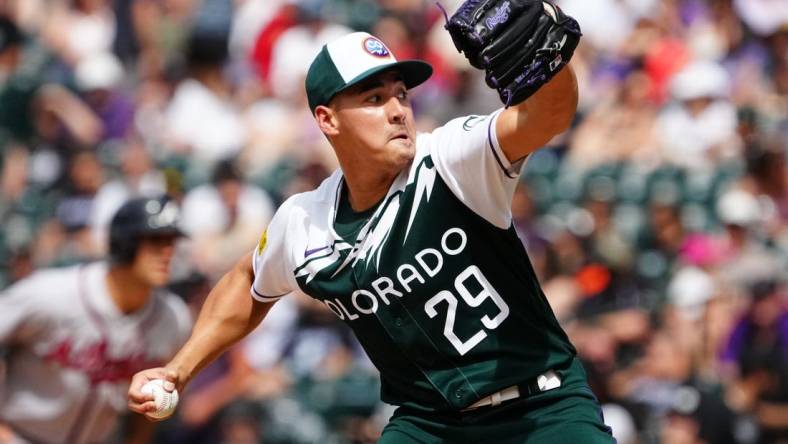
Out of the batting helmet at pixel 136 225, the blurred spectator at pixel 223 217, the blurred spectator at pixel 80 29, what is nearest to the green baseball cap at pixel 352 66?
the batting helmet at pixel 136 225

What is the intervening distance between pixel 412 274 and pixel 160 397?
0.93 m

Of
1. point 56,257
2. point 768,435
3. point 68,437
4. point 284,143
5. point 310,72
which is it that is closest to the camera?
point 310,72

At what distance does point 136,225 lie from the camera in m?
6.79

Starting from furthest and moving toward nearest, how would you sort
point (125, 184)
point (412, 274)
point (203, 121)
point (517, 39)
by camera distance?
point (203, 121) < point (125, 184) < point (412, 274) < point (517, 39)

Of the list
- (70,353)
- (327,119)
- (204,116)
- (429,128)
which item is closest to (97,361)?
(70,353)

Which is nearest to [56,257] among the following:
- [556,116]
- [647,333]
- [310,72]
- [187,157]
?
[187,157]

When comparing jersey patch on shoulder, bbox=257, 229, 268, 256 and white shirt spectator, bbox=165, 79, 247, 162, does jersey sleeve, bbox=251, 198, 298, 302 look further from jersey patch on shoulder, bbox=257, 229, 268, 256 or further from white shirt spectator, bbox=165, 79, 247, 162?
white shirt spectator, bbox=165, 79, 247, 162

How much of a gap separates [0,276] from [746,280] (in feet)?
19.4

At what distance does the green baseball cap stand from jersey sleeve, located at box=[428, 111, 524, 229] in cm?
34

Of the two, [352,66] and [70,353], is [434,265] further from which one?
[70,353]

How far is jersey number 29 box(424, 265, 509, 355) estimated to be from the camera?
169 inches

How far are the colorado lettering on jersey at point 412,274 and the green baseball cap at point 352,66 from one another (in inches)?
24.6

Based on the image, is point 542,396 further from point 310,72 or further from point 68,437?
point 68,437

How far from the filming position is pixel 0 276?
1089 centimetres
